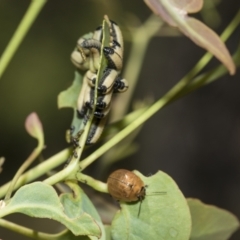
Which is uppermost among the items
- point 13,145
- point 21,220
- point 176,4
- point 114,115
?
point 176,4

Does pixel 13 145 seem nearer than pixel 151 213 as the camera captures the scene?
No

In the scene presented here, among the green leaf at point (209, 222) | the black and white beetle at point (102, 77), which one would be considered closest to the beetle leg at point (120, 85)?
the black and white beetle at point (102, 77)

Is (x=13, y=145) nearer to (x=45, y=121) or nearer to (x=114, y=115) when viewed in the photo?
(x=45, y=121)

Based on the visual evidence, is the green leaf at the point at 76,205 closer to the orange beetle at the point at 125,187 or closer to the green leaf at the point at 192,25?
the orange beetle at the point at 125,187

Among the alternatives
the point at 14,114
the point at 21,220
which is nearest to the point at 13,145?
the point at 14,114

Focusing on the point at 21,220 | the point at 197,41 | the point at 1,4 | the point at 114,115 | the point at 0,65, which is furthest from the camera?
the point at 21,220

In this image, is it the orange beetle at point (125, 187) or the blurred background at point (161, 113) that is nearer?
the orange beetle at point (125, 187)
